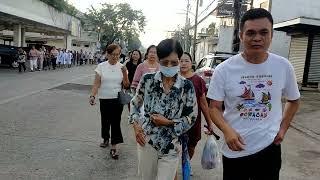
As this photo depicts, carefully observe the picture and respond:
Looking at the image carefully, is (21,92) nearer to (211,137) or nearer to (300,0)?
(211,137)

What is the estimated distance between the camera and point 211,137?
4.46m

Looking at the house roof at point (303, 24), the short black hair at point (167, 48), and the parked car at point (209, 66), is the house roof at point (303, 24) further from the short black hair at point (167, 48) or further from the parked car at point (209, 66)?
the short black hair at point (167, 48)

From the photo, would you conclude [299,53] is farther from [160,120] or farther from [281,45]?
[160,120]

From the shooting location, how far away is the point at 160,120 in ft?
12.4

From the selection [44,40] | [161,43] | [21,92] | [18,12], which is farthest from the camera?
[44,40]

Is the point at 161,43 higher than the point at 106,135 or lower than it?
higher

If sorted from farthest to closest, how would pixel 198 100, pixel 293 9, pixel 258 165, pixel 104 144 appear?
pixel 293 9, pixel 104 144, pixel 198 100, pixel 258 165

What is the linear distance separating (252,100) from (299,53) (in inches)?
896

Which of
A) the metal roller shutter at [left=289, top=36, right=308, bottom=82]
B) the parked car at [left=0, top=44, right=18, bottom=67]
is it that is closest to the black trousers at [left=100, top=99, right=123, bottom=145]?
the metal roller shutter at [left=289, top=36, right=308, bottom=82]

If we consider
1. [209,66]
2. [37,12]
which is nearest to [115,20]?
[37,12]

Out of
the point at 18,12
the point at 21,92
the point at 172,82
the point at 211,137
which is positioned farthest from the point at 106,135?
the point at 18,12

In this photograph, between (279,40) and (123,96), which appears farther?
(279,40)

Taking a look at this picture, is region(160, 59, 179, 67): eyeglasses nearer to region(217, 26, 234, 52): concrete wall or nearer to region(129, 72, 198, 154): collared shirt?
region(129, 72, 198, 154): collared shirt

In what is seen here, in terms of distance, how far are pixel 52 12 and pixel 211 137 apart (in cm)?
3311
